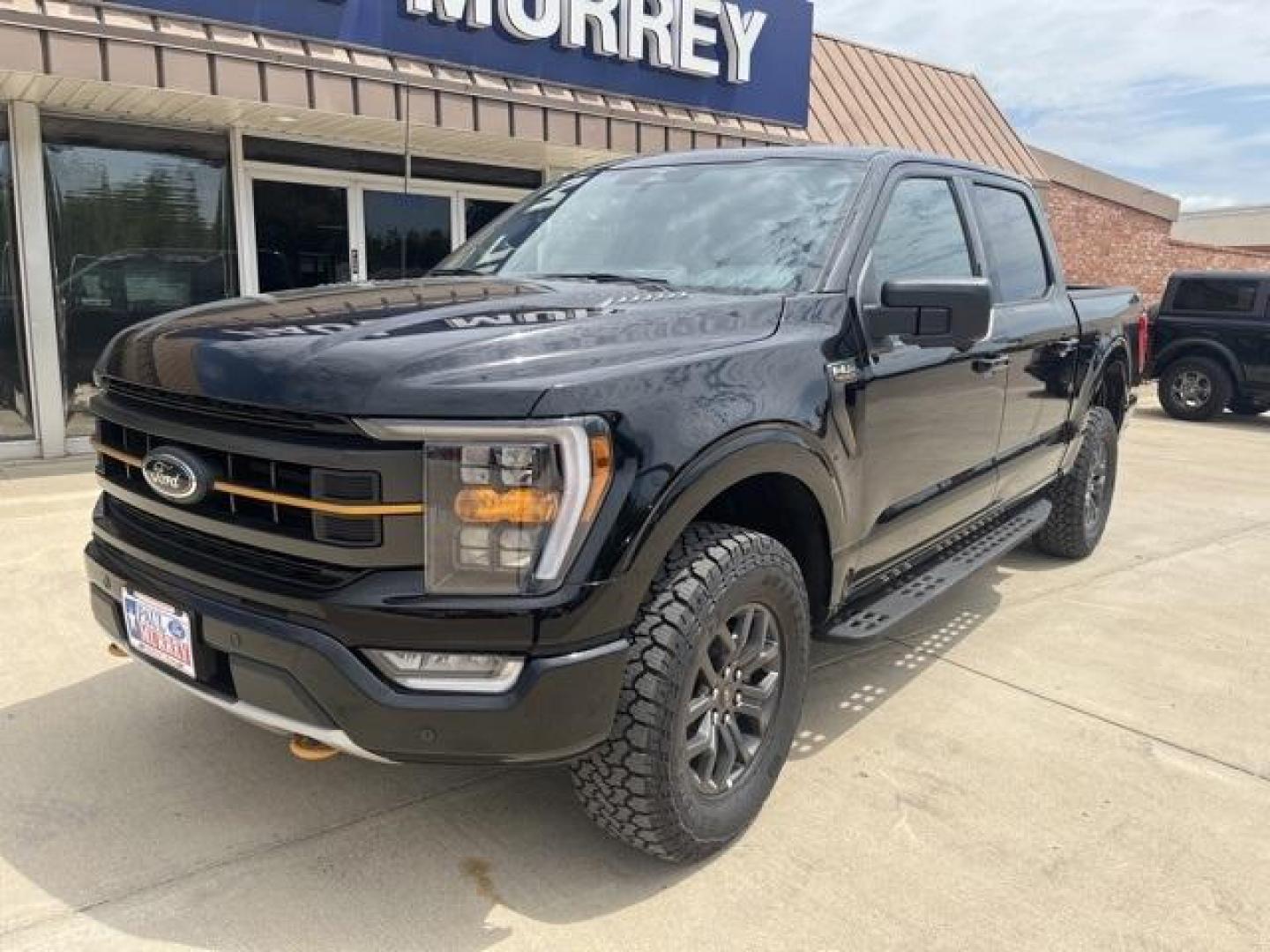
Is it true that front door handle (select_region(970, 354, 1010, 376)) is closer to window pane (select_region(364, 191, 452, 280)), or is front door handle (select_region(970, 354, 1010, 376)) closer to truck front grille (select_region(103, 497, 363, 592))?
truck front grille (select_region(103, 497, 363, 592))

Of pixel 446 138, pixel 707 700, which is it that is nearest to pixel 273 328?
pixel 707 700

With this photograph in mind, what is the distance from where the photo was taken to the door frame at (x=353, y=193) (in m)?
8.19

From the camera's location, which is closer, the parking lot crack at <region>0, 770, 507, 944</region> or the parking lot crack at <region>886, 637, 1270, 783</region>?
the parking lot crack at <region>0, 770, 507, 944</region>

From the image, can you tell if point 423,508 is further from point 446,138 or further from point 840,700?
point 446,138

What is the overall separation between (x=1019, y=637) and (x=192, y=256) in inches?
269

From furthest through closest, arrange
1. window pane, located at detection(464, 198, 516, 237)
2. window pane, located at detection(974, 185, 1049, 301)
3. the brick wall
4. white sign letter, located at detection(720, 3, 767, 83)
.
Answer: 1. the brick wall
2. window pane, located at detection(464, 198, 516, 237)
3. white sign letter, located at detection(720, 3, 767, 83)
4. window pane, located at detection(974, 185, 1049, 301)

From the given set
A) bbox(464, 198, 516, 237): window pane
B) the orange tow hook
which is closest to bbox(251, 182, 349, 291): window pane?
bbox(464, 198, 516, 237): window pane

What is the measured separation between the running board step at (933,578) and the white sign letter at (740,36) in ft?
19.1

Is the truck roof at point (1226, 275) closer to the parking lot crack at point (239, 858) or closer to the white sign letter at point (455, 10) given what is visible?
the white sign letter at point (455, 10)

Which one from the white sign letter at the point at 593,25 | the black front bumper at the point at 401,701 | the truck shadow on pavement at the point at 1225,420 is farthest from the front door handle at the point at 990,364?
the truck shadow on pavement at the point at 1225,420

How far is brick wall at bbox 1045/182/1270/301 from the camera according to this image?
1516cm

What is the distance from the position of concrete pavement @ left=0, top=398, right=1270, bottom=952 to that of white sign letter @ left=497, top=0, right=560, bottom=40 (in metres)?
5.49

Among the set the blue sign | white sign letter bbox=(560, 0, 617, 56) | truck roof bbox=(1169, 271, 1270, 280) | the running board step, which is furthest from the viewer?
truck roof bbox=(1169, 271, 1270, 280)

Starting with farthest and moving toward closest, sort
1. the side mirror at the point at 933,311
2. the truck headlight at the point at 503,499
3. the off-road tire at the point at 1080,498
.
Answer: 1. the off-road tire at the point at 1080,498
2. the side mirror at the point at 933,311
3. the truck headlight at the point at 503,499
